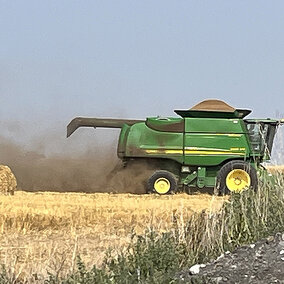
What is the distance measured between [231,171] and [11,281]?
40.5ft

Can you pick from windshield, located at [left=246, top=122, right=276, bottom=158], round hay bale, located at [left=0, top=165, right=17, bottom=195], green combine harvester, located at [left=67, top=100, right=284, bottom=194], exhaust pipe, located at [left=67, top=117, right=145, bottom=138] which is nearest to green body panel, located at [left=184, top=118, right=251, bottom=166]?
green combine harvester, located at [left=67, top=100, right=284, bottom=194]

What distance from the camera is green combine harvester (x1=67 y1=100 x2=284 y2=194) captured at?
1803 cm

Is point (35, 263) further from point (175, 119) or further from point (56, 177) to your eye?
point (56, 177)

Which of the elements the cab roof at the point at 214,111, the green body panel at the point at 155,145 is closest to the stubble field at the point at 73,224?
the green body panel at the point at 155,145

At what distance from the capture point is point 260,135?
59.6ft

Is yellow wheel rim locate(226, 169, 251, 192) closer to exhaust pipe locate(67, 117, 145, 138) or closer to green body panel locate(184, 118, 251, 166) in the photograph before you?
green body panel locate(184, 118, 251, 166)

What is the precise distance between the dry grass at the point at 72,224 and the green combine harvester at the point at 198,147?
3.13 metres

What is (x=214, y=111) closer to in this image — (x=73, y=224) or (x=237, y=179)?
(x=237, y=179)

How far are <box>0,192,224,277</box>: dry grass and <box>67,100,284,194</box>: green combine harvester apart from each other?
3128mm

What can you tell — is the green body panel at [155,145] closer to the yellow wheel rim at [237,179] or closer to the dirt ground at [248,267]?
the yellow wheel rim at [237,179]

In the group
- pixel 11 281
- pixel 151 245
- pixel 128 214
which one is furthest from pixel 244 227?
pixel 128 214

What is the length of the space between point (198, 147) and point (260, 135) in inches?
60.3

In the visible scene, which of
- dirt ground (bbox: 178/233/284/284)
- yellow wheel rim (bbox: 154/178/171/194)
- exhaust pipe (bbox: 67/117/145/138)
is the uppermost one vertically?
dirt ground (bbox: 178/233/284/284)

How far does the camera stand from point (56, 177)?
20.5 m
